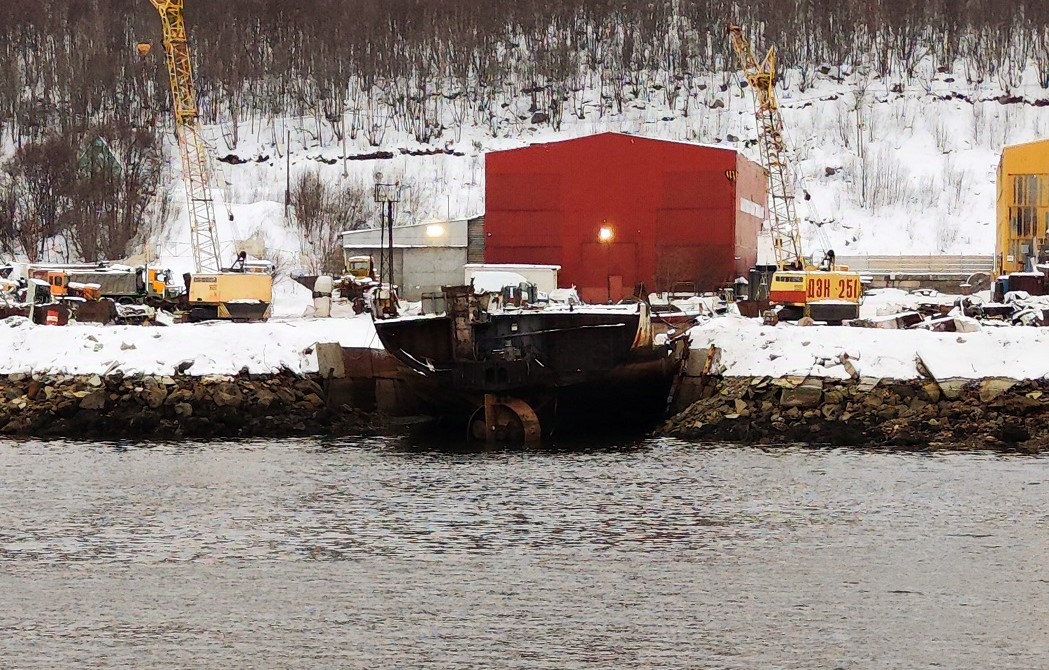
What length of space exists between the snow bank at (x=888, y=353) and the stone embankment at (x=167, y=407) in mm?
7873

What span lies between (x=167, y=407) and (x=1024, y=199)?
39.8 m

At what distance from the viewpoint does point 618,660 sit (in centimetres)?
1531

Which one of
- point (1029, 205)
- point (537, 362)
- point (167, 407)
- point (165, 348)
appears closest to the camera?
point (537, 362)

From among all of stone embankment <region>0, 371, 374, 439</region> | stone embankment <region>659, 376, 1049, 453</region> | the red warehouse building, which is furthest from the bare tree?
Answer: stone embankment <region>659, 376, 1049, 453</region>

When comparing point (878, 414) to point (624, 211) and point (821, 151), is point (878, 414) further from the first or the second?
point (821, 151)

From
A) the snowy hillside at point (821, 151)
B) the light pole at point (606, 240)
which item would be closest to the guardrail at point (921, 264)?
the snowy hillside at point (821, 151)

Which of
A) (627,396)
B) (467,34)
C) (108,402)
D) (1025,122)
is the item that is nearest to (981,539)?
(627,396)

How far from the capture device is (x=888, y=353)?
3234 centimetres

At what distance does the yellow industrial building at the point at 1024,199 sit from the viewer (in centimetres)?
6178

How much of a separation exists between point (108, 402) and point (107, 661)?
17.8 metres

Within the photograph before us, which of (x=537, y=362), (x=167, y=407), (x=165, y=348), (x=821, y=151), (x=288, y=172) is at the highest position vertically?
(x=821, y=151)

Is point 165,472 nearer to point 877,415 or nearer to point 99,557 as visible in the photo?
point 99,557

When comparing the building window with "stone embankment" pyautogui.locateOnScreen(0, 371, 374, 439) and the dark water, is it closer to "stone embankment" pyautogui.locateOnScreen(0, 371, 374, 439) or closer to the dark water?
the dark water

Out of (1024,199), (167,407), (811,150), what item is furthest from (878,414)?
(811,150)
